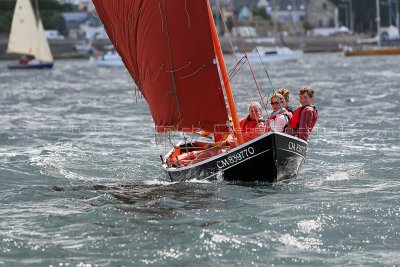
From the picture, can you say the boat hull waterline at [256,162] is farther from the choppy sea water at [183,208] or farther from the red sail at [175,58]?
the red sail at [175,58]

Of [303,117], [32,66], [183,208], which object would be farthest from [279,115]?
[32,66]

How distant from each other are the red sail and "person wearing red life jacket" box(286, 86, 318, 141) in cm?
134

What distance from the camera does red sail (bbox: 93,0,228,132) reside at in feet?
72.7

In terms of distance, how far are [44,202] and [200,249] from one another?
201 inches

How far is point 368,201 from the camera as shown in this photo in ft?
65.5

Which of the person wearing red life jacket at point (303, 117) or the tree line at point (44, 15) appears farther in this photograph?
the tree line at point (44, 15)

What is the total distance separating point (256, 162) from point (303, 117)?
1.34 m

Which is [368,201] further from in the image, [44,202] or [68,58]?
[68,58]

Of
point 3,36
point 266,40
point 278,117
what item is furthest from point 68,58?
point 278,117

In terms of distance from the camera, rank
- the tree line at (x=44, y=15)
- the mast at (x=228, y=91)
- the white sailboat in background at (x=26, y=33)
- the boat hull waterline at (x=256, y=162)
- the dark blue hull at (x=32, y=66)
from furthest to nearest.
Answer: the tree line at (x=44, y=15) → the dark blue hull at (x=32, y=66) → the white sailboat in background at (x=26, y=33) → the mast at (x=228, y=91) → the boat hull waterline at (x=256, y=162)

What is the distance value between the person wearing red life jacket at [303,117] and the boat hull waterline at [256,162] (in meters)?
0.25

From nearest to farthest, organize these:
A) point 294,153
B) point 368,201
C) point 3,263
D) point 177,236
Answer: point 3,263 < point 177,236 < point 368,201 < point 294,153

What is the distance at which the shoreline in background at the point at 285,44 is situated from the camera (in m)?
169

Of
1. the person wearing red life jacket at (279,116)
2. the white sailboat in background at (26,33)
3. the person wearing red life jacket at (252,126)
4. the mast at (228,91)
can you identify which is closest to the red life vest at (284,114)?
the person wearing red life jacket at (279,116)
